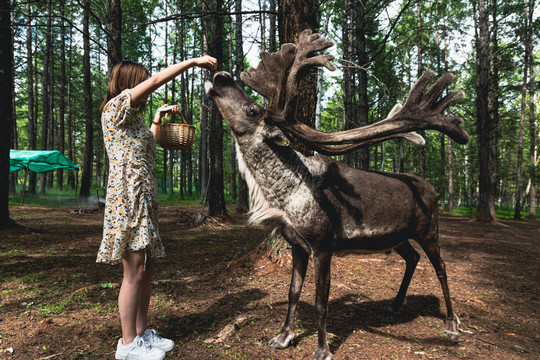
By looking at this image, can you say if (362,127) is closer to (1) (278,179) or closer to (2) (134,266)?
(1) (278,179)

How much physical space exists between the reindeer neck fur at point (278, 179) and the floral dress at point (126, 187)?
2.85ft

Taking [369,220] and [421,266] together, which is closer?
[369,220]

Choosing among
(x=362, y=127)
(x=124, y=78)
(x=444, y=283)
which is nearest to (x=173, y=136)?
(x=124, y=78)

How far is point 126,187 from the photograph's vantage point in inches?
98.7

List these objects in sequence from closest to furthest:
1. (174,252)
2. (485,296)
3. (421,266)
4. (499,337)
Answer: (499,337) → (485,296) → (421,266) → (174,252)

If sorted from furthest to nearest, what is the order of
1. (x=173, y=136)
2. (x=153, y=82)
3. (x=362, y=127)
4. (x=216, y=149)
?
(x=216, y=149) < (x=173, y=136) < (x=362, y=127) < (x=153, y=82)

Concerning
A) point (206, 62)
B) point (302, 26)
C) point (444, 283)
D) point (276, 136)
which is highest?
point (302, 26)

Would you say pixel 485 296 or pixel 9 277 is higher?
pixel 9 277

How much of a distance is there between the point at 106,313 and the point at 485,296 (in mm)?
4990

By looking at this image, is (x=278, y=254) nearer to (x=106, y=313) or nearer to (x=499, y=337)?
(x=106, y=313)

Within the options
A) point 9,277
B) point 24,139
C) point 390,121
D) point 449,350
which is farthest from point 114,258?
point 24,139

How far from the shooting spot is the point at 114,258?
2.41 meters

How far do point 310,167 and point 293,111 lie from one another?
540 mm

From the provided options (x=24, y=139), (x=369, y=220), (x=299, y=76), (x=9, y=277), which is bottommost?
(x=9, y=277)
